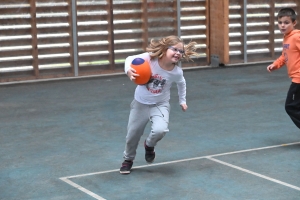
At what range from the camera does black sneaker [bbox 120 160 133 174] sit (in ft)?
22.6

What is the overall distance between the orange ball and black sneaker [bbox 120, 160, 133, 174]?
922mm

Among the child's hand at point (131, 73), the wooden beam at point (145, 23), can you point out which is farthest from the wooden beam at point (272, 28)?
the child's hand at point (131, 73)

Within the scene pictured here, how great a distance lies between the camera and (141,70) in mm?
6520

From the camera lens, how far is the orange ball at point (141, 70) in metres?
6.52

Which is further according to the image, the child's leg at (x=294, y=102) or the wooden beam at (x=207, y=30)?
the wooden beam at (x=207, y=30)

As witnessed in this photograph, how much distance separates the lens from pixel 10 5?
13867 mm

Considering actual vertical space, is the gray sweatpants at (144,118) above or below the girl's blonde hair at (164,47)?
below

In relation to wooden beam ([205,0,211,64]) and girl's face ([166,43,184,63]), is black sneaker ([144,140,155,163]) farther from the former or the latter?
wooden beam ([205,0,211,64])

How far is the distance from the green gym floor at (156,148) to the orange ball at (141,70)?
1045 millimetres

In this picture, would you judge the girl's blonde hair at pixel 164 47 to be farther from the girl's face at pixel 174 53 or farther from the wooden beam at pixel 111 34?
→ the wooden beam at pixel 111 34

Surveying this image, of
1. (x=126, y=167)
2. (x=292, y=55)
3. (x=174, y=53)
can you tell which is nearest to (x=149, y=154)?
(x=126, y=167)

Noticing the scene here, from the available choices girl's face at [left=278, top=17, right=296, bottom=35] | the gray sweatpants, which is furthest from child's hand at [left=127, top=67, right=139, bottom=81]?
girl's face at [left=278, top=17, right=296, bottom=35]

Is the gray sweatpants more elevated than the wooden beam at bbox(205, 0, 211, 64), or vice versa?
the wooden beam at bbox(205, 0, 211, 64)

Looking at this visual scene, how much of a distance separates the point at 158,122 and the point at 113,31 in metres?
8.48
